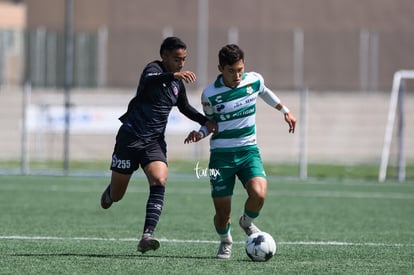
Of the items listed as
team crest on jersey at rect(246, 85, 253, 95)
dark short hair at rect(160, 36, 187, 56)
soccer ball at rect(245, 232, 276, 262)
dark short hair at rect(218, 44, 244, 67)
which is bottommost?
soccer ball at rect(245, 232, 276, 262)

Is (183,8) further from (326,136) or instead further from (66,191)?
(66,191)

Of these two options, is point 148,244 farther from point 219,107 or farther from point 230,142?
point 219,107

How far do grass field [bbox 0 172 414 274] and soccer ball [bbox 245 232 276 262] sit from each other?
86 mm

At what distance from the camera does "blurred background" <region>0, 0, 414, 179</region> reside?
30.9m

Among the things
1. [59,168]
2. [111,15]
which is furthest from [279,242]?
[111,15]

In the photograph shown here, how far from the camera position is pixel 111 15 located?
3756 cm

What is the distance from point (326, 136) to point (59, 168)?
9.44 m

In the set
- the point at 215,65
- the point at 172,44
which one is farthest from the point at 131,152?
the point at 215,65

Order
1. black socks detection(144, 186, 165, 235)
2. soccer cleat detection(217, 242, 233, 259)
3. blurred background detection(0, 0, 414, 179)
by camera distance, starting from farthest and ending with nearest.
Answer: blurred background detection(0, 0, 414, 179) → soccer cleat detection(217, 242, 233, 259) → black socks detection(144, 186, 165, 235)

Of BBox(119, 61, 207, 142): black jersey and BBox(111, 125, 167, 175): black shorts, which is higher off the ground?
BBox(119, 61, 207, 142): black jersey

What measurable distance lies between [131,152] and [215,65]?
83.2ft

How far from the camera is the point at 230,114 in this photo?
946 centimetres

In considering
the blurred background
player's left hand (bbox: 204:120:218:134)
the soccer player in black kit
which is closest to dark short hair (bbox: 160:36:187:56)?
the soccer player in black kit

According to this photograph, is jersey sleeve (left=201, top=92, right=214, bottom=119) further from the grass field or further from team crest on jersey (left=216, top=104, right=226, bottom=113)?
the grass field
